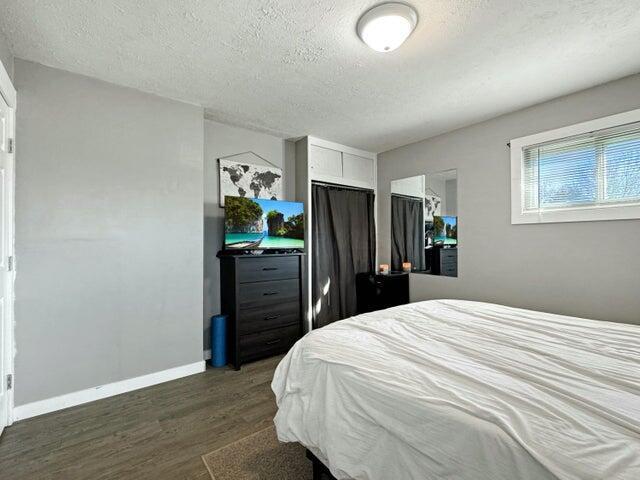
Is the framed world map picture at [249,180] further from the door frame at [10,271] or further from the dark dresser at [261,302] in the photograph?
the door frame at [10,271]

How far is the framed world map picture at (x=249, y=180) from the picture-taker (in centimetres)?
329

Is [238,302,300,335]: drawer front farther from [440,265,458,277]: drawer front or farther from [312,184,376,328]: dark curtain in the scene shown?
[440,265,458,277]: drawer front

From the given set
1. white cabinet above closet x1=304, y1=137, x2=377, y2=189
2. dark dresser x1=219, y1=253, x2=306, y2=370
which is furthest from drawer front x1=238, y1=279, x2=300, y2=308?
white cabinet above closet x1=304, y1=137, x2=377, y2=189

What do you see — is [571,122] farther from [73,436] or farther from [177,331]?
[73,436]

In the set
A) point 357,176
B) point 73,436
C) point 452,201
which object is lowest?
point 73,436

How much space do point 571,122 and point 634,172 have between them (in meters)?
0.63

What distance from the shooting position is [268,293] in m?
3.07

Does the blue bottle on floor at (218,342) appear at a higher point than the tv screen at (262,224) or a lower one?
lower

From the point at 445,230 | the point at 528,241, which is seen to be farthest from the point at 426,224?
the point at 528,241

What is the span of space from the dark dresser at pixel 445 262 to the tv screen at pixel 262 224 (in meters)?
1.63

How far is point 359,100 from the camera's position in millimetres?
2752

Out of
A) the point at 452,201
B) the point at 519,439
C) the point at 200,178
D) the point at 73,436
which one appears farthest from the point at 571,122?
the point at 73,436

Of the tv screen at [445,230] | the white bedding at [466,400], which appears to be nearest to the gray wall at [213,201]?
the white bedding at [466,400]

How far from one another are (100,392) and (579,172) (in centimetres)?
441
